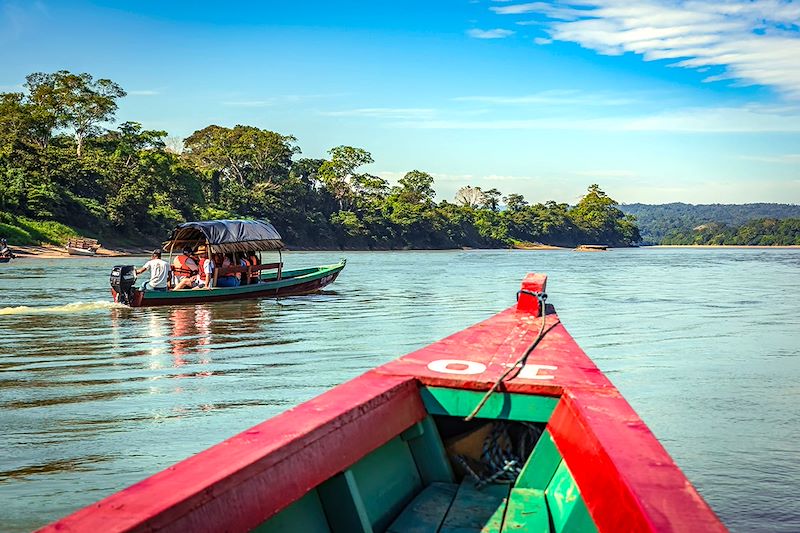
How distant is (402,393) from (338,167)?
74419 millimetres

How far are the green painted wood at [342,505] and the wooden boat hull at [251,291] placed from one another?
14094mm

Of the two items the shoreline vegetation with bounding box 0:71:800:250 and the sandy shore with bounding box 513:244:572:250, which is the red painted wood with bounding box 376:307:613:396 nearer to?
the shoreline vegetation with bounding box 0:71:800:250

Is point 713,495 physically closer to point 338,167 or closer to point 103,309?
point 103,309

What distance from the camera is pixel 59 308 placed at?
16.2 metres

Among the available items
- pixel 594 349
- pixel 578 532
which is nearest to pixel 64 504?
pixel 578 532

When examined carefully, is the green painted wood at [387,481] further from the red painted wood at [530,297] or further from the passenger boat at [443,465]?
the red painted wood at [530,297]

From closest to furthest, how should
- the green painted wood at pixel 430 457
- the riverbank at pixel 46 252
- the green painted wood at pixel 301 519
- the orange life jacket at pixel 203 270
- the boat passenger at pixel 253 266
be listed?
1. the green painted wood at pixel 301 519
2. the green painted wood at pixel 430 457
3. the orange life jacket at pixel 203 270
4. the boat passenger at pixel 253 266
5. the riverbank at pixel 46 252

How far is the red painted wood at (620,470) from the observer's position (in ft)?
6.80

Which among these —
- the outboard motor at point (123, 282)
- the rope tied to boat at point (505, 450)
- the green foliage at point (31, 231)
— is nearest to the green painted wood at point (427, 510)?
the rope tied to boat at point (505, 450)

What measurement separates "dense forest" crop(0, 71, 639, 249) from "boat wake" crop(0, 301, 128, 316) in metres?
24.9

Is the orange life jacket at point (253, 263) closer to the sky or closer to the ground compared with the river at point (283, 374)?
closer to the sky

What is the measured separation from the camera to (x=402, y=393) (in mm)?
3465

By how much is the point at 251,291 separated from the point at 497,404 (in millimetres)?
15258

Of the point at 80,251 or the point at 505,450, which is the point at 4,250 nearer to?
the point at 80,251
